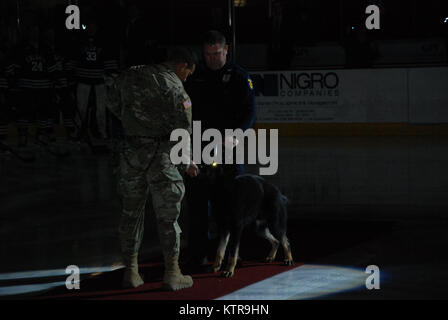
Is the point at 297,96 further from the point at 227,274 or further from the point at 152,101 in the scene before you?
the point at 152,101

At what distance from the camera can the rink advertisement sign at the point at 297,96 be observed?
1638cm

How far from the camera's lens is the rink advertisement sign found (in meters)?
16.4

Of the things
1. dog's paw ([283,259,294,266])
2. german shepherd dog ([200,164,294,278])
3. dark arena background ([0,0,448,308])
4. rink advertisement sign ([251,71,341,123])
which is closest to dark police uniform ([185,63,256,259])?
german shepherd dog ([200,164,294,278])

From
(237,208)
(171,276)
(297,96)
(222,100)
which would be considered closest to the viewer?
(171,276)

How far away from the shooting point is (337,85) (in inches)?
643

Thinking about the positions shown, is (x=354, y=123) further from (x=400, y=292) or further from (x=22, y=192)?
(x=400, y=292)

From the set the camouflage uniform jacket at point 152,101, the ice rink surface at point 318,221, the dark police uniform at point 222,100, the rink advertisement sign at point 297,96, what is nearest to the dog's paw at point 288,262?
the ice rink surface at point 318,221

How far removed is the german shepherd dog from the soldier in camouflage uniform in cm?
57

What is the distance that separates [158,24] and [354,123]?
6331 millimetres

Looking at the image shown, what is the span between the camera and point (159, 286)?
477cm

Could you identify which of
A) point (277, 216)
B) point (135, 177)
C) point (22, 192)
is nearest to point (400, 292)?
point (277, 216)

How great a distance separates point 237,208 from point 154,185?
80 cm

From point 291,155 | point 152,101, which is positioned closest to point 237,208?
point 152,101

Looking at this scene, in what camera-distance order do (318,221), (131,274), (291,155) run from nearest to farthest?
1. (131,274)
2. (318,221)
3. (291,155)
